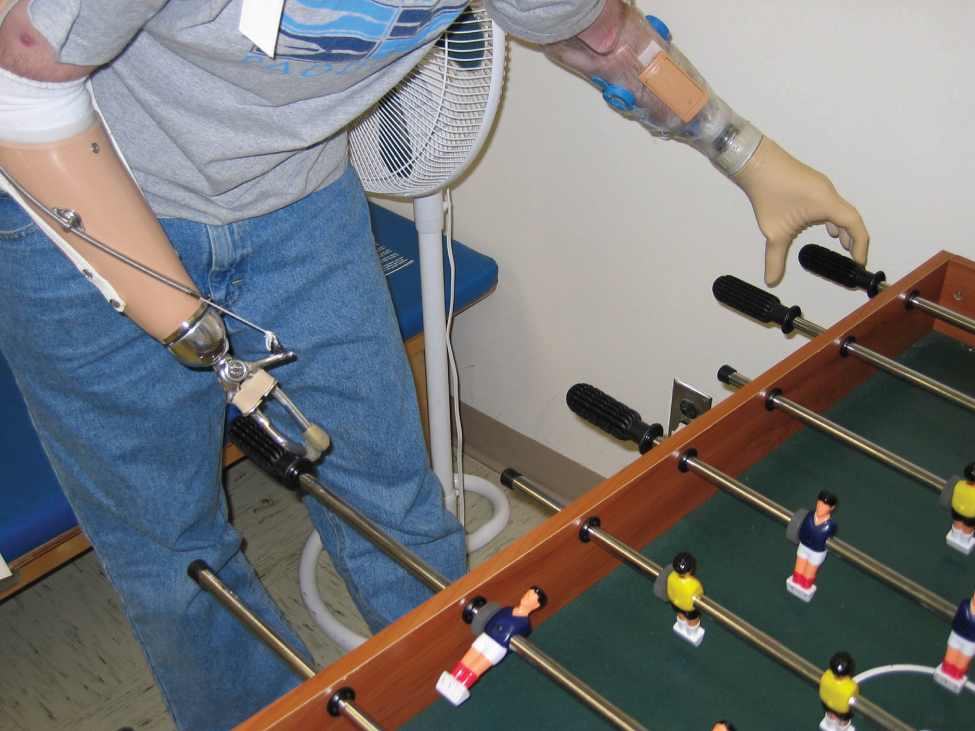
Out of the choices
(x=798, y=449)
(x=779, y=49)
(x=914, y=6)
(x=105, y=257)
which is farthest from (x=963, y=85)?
(x=105, y=257)

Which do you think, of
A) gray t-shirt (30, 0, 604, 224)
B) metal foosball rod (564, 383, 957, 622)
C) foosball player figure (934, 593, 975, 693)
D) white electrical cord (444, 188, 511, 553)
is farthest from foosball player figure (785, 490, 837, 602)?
white electrical cord (444, 188, 511, 553)

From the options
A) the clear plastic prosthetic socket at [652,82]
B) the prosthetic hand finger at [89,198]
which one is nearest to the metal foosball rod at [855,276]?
the clear plastic prosthetic socket at [652,82]

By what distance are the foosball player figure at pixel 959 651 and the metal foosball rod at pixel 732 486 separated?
0.03 m

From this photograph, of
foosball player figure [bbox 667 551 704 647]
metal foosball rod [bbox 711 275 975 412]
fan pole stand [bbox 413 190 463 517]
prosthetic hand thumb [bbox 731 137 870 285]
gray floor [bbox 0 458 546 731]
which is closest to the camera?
foosball player figure [bbox 667 551 704 647]

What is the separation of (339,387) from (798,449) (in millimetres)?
539

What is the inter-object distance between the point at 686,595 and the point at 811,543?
0.13 m

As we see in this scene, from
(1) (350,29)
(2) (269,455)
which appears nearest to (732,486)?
(2) (269,455)

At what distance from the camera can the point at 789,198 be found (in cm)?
108

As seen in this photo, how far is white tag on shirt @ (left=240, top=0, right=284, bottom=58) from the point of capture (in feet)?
2.19

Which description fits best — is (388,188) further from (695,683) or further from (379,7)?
(695,683)

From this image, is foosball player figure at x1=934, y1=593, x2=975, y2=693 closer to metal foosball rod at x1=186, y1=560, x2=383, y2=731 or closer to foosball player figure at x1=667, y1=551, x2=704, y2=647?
foosball player figure at x1=667, y1=551, x2=704, y2=647

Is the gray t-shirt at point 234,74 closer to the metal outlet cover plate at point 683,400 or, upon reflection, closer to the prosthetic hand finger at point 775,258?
the prosthetic hand finger at point 775,258

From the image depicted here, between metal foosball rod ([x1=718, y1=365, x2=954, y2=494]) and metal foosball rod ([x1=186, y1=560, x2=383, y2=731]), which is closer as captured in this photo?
metal foosball rod ([x1=186, y1=560, x2=383, y2=731])

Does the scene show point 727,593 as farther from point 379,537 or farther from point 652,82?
point 652,82
